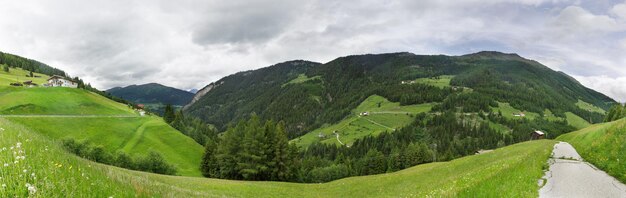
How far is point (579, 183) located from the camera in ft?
53.6

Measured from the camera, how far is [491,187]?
15.6 metres

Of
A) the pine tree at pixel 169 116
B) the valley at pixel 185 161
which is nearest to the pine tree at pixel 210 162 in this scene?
the valley at pixel 185 161

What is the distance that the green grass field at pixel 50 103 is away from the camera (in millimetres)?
112562

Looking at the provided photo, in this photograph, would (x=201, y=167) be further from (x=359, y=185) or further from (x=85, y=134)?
(x=359, y=185)

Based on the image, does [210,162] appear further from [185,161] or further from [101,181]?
[101,181]

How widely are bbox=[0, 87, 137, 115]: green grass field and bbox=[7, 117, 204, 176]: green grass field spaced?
55.4 feet

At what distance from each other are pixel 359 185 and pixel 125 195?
35538 millimetres

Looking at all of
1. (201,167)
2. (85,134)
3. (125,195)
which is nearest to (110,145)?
(85,134)

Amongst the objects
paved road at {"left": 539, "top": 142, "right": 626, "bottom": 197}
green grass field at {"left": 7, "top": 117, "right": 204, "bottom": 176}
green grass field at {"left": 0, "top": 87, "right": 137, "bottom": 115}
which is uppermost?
green grass field at {"left": 0, "top": 87, "right": 137, "bottom": 115}

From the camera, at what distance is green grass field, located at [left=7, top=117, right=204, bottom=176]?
96688mm

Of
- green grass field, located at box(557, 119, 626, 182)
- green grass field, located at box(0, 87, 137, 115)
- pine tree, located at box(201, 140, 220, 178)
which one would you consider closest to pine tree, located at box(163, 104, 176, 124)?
green grass field, located at box(0, 87, 137, 115)

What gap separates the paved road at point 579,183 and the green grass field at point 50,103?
477 ft

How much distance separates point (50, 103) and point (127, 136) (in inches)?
1665

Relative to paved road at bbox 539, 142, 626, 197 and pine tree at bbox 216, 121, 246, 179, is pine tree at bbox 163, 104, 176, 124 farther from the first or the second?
paved road at bbox 539, 142, 626, 197
